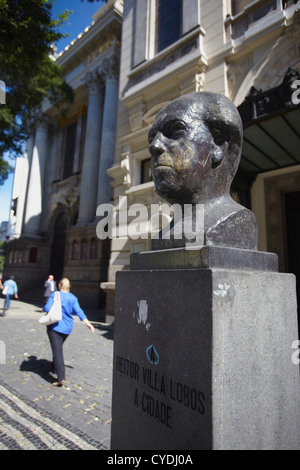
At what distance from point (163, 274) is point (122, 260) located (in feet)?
25.0

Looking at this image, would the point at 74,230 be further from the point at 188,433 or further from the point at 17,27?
the point at 188,433

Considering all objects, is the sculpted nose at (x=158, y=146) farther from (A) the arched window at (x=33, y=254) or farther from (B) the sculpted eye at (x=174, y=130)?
(A) the arched window at (x=33, y=254)

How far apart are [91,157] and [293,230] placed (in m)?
12.1

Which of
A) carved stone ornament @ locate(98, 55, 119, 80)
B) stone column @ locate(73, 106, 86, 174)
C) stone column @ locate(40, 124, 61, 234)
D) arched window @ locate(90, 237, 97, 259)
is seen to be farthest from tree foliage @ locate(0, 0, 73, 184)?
stone column @ locate(40, 124, 61, 234)

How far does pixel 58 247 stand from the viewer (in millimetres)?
19844

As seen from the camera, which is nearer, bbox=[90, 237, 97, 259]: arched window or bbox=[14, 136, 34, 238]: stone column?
bbox=[90, 237, 97, 259]: arched window

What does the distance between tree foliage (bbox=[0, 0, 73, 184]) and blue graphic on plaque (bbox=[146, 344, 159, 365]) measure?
25.8 feet

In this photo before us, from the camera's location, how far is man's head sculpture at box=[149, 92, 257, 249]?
6.70ft

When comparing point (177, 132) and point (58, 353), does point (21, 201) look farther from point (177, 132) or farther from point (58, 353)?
point (177, 132)

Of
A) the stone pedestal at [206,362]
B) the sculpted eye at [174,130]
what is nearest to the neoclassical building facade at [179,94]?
the sculpted eye at [174,130]

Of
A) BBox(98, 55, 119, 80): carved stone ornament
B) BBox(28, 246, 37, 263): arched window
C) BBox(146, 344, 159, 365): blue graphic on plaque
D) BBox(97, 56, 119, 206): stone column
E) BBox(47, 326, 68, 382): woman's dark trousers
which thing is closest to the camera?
BBox(146, 344, 159, 365): blue graphic on plaque

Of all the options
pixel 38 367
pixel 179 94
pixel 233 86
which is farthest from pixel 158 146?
pixel 179 94

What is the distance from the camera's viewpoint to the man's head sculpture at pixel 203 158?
2.04 metres

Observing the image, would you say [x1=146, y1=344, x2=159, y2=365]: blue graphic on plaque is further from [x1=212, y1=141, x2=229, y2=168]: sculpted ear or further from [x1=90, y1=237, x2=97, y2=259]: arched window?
[x1=90, y1=237, x2=97, y2=259]: arched window
